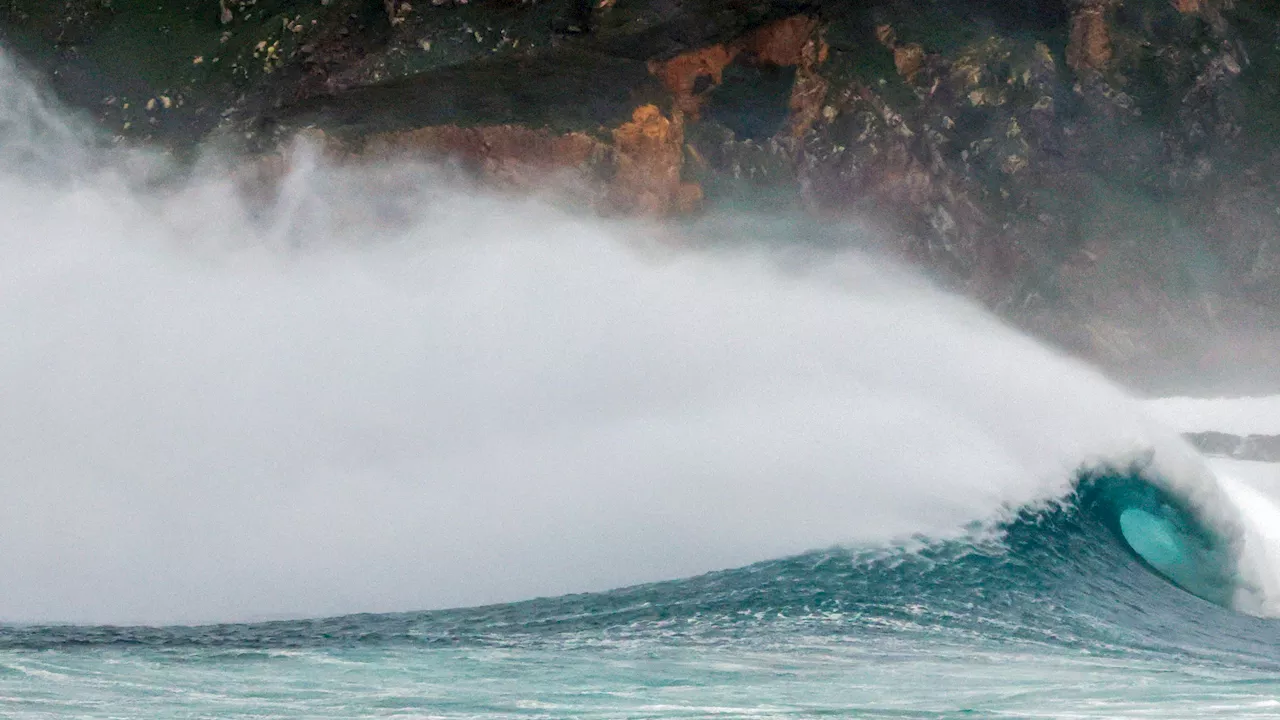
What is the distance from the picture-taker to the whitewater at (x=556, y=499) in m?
6.60

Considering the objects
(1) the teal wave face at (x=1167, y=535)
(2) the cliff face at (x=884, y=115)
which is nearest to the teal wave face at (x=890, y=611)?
(1) the teal wave face at (x=1167, y=535)

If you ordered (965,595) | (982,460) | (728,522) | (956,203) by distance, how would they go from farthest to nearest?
1. (956,203)
2. (982,460)
3. (728,522)
4. (965,595)

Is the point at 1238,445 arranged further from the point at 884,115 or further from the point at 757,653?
the point at 757,653

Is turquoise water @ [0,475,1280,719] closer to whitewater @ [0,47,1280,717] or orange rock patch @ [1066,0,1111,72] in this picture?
whitewater @ [0,47,1280,717]

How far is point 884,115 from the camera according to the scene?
1781cm

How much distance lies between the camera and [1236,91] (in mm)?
18312

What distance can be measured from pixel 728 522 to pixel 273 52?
997 centimetres

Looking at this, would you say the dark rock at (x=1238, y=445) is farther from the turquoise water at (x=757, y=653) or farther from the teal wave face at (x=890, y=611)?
the turquoise water at (x=757, y=653)

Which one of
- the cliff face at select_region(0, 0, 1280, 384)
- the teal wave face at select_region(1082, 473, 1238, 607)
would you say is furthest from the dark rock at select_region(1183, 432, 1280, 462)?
the teal wave face at select_region(1082, 473, 1238, 607)

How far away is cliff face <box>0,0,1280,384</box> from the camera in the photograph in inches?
646

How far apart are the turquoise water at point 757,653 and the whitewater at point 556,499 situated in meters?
0.04

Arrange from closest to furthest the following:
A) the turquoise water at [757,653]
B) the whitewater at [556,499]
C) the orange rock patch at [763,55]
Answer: the turquoise water at [757,653] < the whitewater at [556,499] < the orange rock patch at [763,55]

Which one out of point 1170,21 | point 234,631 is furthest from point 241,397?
point 1170,21

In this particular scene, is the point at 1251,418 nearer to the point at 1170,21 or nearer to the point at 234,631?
the point at 1170,21
